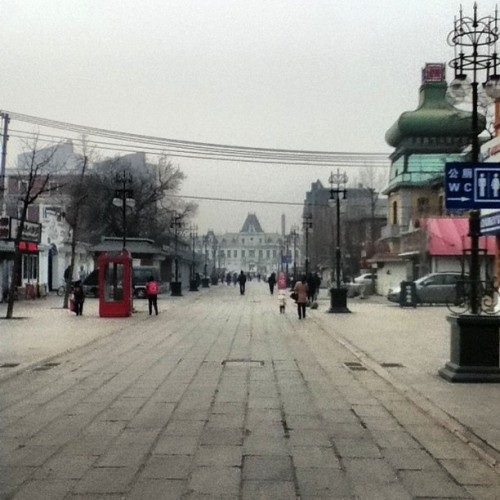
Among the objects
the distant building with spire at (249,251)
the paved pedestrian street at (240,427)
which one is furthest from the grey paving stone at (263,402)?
the distant building with spire at (249,251)

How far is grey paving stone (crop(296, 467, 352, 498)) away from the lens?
18.7 feet

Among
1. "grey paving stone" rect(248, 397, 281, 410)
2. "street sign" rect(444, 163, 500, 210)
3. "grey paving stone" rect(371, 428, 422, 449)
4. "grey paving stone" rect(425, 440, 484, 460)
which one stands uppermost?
"street sign" rect(444, 163, 500, 210)

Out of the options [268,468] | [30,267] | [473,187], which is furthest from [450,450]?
[30,267]

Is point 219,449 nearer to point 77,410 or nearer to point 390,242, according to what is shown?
point 77,410

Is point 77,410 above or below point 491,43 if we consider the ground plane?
below

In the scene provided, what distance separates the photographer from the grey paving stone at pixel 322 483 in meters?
5.69

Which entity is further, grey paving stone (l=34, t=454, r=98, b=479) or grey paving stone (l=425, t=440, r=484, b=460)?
grey paving stone (l=425, t=440, r=484, b=460)

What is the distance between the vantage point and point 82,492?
5.68m

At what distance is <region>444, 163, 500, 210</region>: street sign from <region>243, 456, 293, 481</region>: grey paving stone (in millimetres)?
6101

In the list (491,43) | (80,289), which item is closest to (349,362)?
(491,43)

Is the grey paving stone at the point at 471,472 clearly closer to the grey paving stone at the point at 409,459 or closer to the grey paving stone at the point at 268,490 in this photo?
the grey paving stone at the point at 409,459

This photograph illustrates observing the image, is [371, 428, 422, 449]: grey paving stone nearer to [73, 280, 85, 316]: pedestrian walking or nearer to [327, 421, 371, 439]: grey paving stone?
[327, 421, 371, 439]: grey paving stone

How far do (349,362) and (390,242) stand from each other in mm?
46777

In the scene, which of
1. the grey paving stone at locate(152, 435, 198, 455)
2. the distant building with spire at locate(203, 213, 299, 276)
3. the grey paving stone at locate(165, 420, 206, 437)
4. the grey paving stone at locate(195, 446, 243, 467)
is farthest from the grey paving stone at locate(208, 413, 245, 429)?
the distant building with spire at locate(203, 213, 299, 276)
